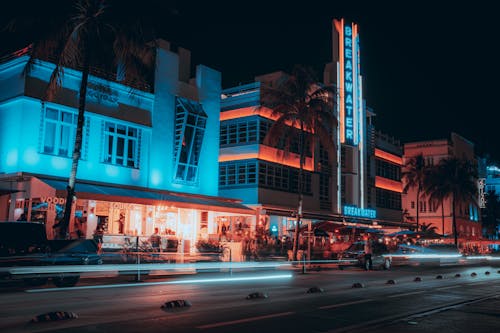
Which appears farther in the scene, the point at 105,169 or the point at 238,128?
the point at 238,128

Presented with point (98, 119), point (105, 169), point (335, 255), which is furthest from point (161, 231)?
point (335, 255)

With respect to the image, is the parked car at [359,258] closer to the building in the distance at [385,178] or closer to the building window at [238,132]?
the building window at [238,132]

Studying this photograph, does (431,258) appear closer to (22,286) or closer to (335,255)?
(335,255)

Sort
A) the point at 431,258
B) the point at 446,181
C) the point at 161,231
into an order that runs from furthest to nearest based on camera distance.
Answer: the point at 446,181
the point at 431,258
the point at 161,231

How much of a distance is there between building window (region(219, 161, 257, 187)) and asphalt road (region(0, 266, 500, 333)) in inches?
936

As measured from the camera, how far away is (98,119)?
29141 mm

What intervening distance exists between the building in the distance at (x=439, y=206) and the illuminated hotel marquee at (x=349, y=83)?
3271 cm

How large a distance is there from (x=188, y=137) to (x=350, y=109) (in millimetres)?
20438

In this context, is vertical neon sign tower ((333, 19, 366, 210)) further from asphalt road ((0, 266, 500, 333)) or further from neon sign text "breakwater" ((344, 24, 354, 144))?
asphalt road ((0, 266, 500, 333))

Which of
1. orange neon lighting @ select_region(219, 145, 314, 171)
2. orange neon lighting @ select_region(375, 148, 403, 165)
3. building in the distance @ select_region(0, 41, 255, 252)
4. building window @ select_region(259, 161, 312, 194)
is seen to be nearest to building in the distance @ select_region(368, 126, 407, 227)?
orange neon lighting @ select_region(375, 148, 403, 165)

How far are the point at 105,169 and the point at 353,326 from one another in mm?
22013

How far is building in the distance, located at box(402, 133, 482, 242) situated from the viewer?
82037 millimetres

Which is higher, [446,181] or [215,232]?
[446,181]

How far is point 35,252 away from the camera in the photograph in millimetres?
15688
